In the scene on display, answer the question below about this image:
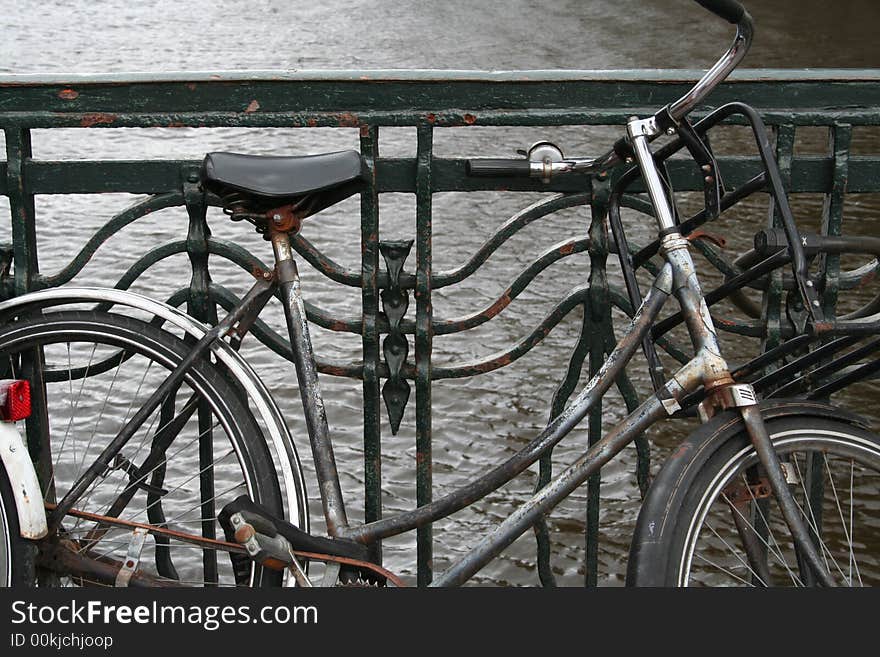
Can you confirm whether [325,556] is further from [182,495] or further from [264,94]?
[182,495]

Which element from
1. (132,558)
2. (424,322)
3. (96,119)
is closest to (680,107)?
(424,322)

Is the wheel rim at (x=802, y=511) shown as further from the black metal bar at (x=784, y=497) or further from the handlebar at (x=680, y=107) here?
the handlebar at (x=680, y=107)

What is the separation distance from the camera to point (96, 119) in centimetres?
289

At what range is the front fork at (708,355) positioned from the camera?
7.95 ft

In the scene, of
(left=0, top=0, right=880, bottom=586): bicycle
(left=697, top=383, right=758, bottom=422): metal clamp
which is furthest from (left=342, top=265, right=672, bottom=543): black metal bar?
(left=697, top=383, right=758, bottom=422): metal clamp

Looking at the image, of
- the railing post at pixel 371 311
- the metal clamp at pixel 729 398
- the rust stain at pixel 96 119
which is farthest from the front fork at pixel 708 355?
the rust stain at pixel 96 119

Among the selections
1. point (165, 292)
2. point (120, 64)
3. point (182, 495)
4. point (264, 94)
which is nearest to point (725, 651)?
point (264, 94)

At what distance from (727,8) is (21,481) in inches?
70.3

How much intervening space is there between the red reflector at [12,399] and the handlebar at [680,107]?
1125 millimetres

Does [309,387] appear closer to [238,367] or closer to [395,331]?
[238,367]

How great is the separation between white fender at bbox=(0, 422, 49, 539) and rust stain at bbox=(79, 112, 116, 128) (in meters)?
0.75

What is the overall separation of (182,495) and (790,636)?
2682mm

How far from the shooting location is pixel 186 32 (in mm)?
14469

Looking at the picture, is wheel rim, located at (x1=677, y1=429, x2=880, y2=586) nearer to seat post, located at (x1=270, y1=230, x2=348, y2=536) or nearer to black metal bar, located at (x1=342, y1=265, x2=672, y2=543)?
black metal bar, located at (x1=342, y1=265, x2=672, y2=543)
